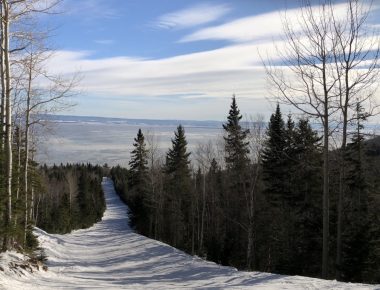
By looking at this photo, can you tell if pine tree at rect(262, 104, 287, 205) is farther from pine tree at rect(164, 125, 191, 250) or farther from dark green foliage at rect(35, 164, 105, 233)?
dark green foliage at rect(35, 164, 105, 233)

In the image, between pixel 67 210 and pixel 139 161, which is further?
pixel 139 161

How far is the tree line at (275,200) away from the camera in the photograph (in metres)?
25.4

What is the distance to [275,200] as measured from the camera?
3678 centimetres

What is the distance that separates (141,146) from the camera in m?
63.8

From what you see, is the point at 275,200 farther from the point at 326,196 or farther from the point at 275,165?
the point at 326,196

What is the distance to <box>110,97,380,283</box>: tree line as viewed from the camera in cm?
2541

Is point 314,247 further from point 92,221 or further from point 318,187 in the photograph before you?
point 92,221

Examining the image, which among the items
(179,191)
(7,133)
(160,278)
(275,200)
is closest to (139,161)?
(179,191)

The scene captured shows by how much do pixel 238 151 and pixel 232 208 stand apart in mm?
9302

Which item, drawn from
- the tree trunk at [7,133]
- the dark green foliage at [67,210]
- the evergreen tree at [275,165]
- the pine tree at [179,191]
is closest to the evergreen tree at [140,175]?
the pine tree at [179,191]

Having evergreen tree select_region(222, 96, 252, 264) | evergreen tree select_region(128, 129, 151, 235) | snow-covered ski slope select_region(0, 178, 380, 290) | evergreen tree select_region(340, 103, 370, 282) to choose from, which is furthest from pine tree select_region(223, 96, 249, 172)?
evergreen tree select_region(128, 129, 151, 235)

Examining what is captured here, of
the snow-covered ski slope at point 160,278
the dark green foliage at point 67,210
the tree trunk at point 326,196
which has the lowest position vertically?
the dark green foliage at point 67,210

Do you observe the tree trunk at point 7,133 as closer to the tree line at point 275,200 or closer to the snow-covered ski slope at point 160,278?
the snow-covered ski slope at point 160,278

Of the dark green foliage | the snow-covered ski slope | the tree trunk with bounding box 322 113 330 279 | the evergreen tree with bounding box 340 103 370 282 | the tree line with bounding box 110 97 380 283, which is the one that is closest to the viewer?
the snow-covered ski slope
